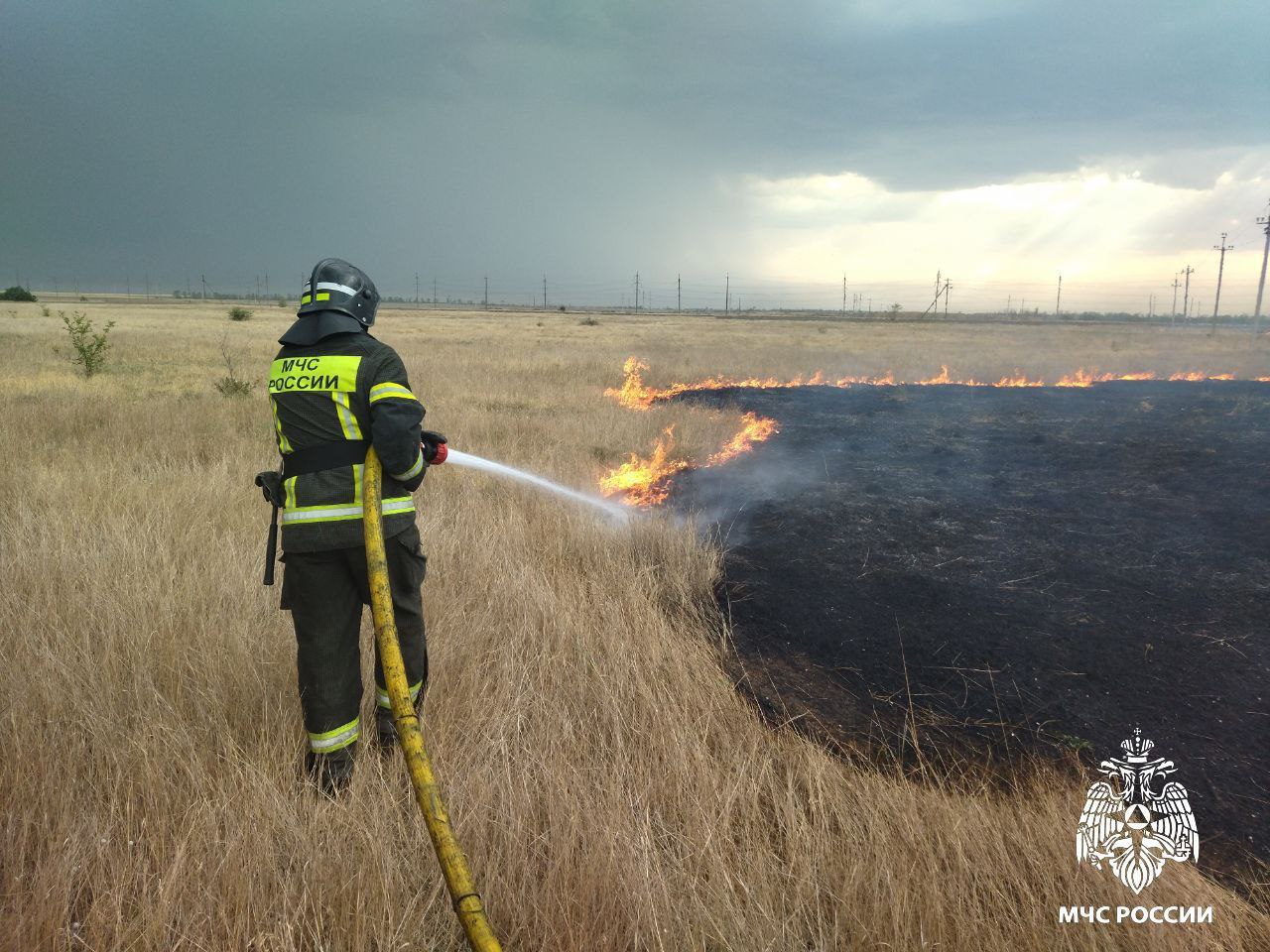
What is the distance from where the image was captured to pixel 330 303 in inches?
96.1

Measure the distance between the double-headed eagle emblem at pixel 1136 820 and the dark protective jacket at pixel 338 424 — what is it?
2.77 meters

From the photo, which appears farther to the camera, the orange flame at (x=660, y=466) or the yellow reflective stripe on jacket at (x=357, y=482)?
the orange flame at (x=660, y=466)

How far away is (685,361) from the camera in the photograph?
2225 cm

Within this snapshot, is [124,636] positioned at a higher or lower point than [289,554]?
lower

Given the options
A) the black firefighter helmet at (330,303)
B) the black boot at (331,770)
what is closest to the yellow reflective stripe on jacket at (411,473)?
the black firefighter helmet at (330,303)

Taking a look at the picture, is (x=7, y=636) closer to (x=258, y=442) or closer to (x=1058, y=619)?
(x=258, y=442)

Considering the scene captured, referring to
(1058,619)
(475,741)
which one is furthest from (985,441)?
(475,741)

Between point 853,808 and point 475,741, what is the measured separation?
158 centimetres

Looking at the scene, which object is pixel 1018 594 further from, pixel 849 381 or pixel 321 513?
pixel 849 381

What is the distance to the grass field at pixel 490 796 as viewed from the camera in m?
1.89

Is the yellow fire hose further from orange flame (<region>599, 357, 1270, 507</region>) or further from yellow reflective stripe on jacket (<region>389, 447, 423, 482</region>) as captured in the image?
orange flame (<region>599, 357, 1270, 507</region>)

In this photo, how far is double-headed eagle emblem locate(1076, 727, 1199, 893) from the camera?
2119mm

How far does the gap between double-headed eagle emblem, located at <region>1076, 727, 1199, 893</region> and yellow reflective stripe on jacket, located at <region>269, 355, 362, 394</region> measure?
3.05 metres

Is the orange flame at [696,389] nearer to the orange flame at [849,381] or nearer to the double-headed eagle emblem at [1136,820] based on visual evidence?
the orange flame at [849,381]
